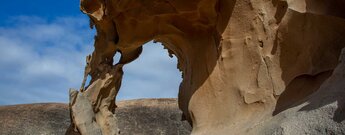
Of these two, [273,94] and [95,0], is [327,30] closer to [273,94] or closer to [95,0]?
[273,94]

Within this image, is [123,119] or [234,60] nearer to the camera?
[234,60]

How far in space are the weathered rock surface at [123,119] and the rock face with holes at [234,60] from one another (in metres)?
→ 8.20

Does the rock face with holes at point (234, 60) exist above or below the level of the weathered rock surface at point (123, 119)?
above

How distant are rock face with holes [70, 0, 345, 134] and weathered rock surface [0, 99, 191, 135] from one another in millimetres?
8204

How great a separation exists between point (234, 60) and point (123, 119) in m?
9.77

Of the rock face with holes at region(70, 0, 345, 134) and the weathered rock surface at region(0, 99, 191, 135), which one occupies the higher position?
the rock face with holes at region(70, 0, 345, 134)

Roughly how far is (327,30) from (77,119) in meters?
2.39

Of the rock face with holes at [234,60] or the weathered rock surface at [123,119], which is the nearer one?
the rock face with holes at [234,60]

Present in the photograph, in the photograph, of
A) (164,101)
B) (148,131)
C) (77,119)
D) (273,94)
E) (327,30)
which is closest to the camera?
(327,30)

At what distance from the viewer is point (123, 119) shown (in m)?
13.2

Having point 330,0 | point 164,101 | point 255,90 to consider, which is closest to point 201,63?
point 255,90

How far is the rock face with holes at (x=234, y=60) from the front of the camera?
2885 mm

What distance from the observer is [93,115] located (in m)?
4.60

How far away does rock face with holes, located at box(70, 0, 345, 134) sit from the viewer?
288 cm
